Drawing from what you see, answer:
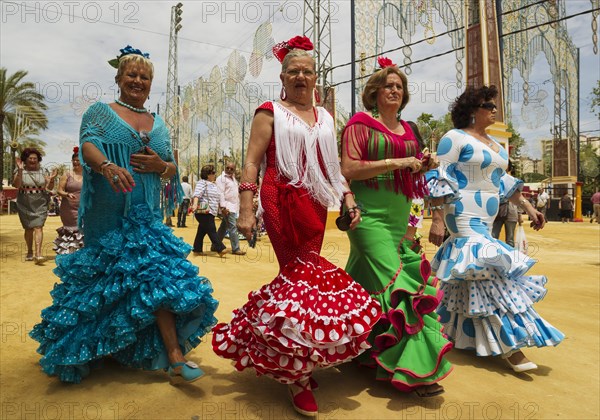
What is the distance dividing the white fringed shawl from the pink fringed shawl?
0.98 ft

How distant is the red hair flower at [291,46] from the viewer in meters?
2.73

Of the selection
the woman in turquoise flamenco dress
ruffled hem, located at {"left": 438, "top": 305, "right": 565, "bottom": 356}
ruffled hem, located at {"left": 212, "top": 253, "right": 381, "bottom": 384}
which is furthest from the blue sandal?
ruffled hem, located at {"left": 438, "top": 305, "right": 565, "bottom": 356}

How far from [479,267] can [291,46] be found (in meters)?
2.13

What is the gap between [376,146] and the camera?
2.98m

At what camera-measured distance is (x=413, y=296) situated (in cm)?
274

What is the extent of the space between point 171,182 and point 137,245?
24.2 inches

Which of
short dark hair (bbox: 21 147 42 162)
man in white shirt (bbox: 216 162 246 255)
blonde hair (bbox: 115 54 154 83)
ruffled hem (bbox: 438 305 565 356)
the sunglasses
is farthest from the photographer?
man in white shirt (bbox: 216 162 246 255)

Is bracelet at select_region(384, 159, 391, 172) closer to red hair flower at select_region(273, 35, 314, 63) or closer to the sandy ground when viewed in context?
red hair flower at select_region(273, 35, 314, 63)

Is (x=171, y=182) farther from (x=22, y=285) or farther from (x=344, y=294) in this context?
(x=22, y=285)

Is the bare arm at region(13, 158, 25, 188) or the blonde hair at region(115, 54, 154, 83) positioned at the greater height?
the blonde hair at region(115, 54, 154, 83)

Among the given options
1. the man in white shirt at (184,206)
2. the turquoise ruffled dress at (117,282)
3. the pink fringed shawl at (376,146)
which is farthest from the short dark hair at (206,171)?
the pink fringed shawl at (376,146)

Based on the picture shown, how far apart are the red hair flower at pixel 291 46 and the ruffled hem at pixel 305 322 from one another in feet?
4.19

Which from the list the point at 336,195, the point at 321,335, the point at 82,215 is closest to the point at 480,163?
the point at 336,195

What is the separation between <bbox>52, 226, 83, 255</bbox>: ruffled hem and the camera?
668 cm
